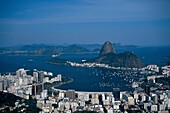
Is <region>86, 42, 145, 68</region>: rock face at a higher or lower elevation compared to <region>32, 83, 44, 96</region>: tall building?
higher

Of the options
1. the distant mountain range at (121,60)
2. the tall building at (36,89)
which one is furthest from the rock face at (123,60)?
the tall building at (36,89)

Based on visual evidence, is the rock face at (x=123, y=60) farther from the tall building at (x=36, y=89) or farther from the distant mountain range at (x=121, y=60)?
the tall building at (x=36, y=89)

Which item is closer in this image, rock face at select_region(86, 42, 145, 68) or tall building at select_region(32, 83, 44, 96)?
tall building at select_region(32, 83, 44, 96)

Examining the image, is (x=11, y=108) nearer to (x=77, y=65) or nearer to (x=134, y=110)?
(x=134, y=110)

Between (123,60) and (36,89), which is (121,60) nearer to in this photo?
(123,60)

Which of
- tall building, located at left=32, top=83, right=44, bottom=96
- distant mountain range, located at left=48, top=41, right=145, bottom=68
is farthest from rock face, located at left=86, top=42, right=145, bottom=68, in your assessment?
tall building, located at left=32, top=83, right=44, bottom=96

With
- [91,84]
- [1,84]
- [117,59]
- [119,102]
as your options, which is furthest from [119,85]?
[117,59]

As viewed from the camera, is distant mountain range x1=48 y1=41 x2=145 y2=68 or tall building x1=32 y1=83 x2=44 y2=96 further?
distant mountain range x1=48 y1=41 x2=145 y2=68

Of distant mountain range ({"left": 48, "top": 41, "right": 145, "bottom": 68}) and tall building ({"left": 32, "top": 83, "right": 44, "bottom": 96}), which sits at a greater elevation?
distant mountain range ({"left": 48, "top": 41, "right": 145, "bottom": 68})

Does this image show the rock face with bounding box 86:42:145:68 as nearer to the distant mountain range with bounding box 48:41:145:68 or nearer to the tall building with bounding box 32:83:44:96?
the distant mountain range with bounding box 48:41:145:68

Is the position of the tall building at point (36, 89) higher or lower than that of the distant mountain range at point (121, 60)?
lower

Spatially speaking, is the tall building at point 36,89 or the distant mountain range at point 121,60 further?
the distant mountain range at point 121,60
